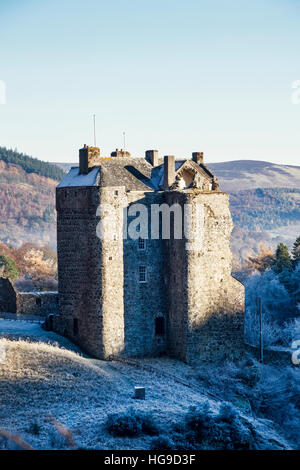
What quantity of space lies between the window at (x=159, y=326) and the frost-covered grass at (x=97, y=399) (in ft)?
5.52

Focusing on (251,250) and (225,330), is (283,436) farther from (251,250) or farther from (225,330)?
(251,250)

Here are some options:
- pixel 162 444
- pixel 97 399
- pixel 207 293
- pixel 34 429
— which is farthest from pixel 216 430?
pixel 207 293

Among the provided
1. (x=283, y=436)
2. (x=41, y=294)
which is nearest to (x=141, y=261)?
(x=41, y=294)

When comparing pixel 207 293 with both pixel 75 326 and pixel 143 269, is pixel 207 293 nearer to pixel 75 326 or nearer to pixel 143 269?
pixel 143 269

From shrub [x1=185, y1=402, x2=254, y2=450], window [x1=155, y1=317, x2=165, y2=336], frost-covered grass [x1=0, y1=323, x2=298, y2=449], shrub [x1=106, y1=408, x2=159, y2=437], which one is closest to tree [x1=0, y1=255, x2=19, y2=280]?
frost-covered grass [x1=0, y1=323, x2=298, y2=449]

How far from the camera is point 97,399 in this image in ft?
109

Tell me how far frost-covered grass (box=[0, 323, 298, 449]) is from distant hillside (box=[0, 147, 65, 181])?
14868 cm

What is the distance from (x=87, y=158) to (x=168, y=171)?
494 centimetres

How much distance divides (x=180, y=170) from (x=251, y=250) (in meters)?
118

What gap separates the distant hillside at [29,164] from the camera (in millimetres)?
184500

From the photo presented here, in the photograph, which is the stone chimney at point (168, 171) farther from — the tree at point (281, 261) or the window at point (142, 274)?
the tree at point (281, 261)

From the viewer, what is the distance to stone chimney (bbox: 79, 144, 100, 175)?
41.8m

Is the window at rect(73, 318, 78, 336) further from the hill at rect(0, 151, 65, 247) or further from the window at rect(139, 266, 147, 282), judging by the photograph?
the hill at rect(0, 151, 65, 247)
